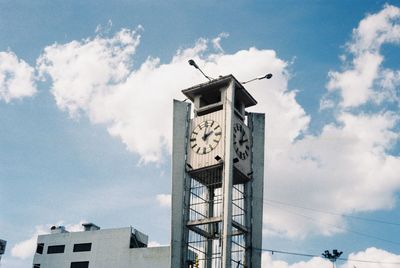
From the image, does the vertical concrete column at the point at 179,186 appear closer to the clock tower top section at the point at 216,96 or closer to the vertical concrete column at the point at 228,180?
the clock tower top section at the point at 216,96

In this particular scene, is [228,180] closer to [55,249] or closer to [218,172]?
[218,172]

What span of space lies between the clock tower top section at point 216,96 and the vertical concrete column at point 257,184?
64.1 inches

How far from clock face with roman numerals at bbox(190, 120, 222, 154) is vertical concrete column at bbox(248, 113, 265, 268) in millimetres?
4920

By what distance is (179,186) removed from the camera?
49719 millimetres

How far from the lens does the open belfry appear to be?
47625 mm

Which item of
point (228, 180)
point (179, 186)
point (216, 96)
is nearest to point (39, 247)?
point (179, 186)

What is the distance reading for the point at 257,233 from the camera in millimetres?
49719

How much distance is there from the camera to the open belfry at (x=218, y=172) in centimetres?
4762

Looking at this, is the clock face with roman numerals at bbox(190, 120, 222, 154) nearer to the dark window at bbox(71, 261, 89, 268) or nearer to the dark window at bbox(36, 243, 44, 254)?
the dark window at bbox(71, 261, 89, 268)

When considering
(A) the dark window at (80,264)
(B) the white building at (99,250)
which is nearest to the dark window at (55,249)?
(B) the white building at (99,250)

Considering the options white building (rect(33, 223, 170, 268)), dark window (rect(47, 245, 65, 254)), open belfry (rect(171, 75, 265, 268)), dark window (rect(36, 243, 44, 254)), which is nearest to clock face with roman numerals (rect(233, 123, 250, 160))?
open belfry (rect(171, 75, 265, 268))

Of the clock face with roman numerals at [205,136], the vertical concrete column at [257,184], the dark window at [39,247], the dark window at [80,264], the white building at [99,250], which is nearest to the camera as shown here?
the vertical concrete column at [257,184]

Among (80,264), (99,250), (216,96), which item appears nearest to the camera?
(216,96)

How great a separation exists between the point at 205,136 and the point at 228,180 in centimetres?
561
